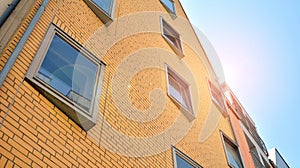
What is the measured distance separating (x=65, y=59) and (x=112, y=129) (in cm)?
133

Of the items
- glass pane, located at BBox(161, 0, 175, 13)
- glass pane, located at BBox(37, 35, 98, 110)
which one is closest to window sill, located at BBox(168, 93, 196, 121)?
glass pane, located at BBox(37, 35, 98, 110)

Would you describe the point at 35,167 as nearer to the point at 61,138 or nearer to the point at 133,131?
the point at 61,138

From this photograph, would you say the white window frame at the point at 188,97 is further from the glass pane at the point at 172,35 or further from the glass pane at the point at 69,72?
the glass pane at the point at 69,72

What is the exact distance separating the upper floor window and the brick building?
77 cm

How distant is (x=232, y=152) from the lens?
32.8ft

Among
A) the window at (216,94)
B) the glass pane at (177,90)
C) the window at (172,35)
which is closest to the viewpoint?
the glass pane at (177,90)

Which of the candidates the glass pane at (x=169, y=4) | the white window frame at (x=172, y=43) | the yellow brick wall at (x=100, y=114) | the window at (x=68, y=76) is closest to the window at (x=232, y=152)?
the yellow brick wall at (x=100, y=114)

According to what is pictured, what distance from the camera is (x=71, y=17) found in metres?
5.48

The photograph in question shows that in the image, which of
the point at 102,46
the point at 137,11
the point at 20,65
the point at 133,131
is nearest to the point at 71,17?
the point at 102,46

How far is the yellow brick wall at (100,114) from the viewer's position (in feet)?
11.0

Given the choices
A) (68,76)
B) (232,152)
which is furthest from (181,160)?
(232,152)

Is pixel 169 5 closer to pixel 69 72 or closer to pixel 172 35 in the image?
pixel 172 35

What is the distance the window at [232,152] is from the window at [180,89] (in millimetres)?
1937

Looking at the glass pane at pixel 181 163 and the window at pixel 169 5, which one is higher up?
the window at pixel 169 5
